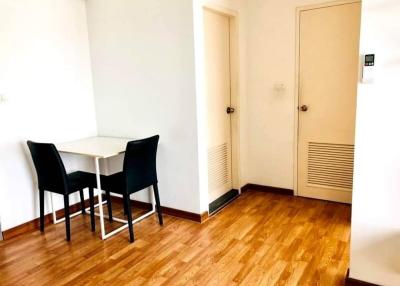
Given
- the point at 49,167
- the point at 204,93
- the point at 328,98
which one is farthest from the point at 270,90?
the point at 49,167

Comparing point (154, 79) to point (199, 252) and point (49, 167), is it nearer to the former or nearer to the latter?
point (49, 167)

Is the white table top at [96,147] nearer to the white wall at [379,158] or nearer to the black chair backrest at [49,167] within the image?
the black chair backrest at [49,167]

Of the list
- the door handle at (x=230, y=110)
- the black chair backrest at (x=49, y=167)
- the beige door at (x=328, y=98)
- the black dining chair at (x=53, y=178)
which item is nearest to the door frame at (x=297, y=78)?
the beige door at (x=328, y=98)

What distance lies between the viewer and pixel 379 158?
74.9 inches

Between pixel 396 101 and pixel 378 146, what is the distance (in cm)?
27

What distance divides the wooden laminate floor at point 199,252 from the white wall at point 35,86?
1.64ft

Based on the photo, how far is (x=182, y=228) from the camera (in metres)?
3.11

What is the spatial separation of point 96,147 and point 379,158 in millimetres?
2384

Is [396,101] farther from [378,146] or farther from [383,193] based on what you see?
[383,193]

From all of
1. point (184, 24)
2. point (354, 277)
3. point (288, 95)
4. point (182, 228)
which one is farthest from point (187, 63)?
point (354, 277)

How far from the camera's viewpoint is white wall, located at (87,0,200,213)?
120 inches

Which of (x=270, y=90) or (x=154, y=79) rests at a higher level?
(x=154, y=79)

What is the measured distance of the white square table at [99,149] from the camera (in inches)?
112

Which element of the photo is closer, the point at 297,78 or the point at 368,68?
the point at 368,68
